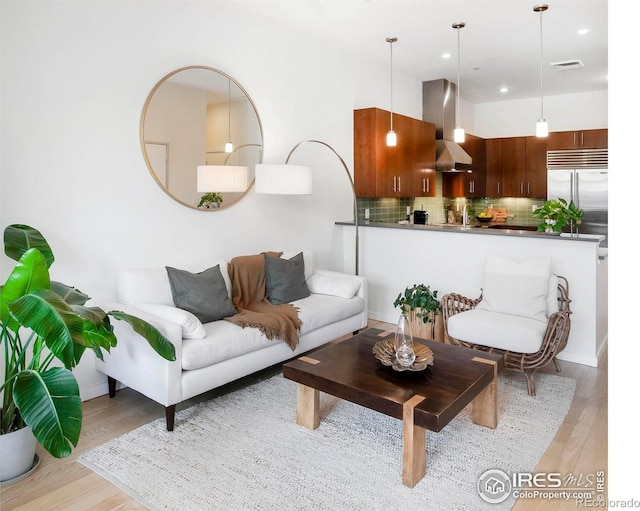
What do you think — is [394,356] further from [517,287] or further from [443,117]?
[443,117]

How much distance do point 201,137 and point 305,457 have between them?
2.63m

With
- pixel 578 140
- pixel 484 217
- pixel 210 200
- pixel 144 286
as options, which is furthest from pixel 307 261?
pixel 578 140

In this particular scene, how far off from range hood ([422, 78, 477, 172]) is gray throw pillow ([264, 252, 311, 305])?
334cm

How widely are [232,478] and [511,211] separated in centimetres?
711

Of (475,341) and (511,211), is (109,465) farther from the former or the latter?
(511,211)

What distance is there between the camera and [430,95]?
6.79 metres

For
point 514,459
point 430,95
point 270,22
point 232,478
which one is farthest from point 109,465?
point 430,95

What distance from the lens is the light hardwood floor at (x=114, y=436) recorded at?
2197mm

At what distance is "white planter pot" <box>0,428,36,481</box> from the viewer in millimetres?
2316

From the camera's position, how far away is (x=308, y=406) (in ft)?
9.39

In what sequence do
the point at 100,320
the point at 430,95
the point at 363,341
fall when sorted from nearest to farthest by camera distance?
the point at 100,320 < the point at 363,341 < the point at 430,95

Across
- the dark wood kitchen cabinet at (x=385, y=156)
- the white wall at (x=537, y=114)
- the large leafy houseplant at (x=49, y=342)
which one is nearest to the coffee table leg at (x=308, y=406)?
the large leafy houseplant at (x=49, y=342)

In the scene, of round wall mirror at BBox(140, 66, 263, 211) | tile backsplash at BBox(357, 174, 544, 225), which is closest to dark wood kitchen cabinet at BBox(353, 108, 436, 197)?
tile backsplash at BBox(357, 174, 544, 225)

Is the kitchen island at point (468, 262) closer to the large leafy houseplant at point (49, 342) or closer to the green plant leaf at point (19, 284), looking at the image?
the large leafy houseplant at point (49, 342)
